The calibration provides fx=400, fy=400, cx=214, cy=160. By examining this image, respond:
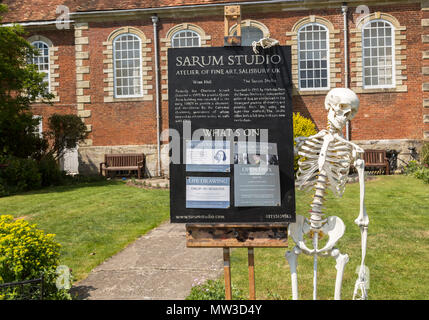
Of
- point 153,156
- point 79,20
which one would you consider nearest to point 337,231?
point 153,156

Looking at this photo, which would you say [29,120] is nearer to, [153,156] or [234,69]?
[153,156]

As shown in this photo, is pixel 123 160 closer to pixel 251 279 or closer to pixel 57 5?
pixel 57 5

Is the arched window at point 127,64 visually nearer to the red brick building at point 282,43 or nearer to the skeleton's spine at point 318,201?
the red brick building at point 282,43

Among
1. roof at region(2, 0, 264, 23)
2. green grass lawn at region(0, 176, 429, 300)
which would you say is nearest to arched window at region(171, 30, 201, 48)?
roof at region(2, 0, 264, 23)

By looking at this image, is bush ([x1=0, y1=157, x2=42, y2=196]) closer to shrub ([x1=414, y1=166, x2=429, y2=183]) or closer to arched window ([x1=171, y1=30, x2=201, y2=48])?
arched window ([x1=171, y1=30, x2=201, y2=48])

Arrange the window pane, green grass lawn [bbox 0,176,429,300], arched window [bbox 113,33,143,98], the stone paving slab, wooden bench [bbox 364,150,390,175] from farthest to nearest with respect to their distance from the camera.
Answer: arched window [bbox 113,33,143,98], the window pane, wooden bench [bbox 364,150,390,175], green grass lawn [bbox 0,176,429,300], the stone paving slab

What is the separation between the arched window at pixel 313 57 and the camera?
17312 millimetres

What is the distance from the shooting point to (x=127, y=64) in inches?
710

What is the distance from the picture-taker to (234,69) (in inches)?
152

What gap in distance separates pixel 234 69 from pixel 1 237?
303 centimetres

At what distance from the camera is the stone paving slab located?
480 cm

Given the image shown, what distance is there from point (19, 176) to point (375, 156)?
1376cm

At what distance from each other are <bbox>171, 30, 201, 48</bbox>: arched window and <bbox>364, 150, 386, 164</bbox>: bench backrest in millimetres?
8727

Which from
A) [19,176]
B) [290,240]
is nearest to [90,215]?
[290,240]
